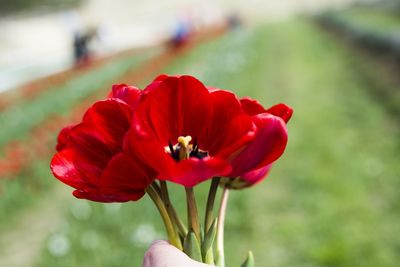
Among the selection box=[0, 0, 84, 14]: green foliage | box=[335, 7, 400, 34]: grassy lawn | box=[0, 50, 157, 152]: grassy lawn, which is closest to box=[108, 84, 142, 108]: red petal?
box=[0, 50, 157, 152]: grassy lawn

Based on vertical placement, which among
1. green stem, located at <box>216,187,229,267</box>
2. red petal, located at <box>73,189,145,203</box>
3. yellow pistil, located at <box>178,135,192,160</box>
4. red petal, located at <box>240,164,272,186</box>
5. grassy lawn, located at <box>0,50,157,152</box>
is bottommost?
grassy lawn, located at <box>0,50,157,152</box>

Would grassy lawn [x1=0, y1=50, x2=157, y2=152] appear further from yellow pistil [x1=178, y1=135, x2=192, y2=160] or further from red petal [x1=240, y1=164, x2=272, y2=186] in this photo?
yellow pistil [x1=178, y1=135, x2=192, y2=160]

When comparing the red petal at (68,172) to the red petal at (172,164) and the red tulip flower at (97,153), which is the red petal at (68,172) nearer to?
the red tulip flower at (97,153)

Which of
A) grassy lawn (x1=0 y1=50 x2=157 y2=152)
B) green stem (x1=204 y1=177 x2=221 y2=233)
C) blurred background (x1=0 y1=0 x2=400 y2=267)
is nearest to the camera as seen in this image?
green stem (x1=204 y1=177 x2=221 y2=233)

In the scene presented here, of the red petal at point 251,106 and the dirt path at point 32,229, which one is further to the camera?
the dirt path at point 32,229

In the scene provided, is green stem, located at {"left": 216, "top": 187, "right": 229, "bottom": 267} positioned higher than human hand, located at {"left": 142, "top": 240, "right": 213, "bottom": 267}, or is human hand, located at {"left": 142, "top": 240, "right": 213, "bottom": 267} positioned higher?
human hand, located at {"left": 142, "top": 240, "right": 213, "bottom": 267}

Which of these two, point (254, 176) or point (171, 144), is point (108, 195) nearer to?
point (171, 144)

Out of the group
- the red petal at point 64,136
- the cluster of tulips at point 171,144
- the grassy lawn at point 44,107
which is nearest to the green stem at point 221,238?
the cluster of tulips at point 171,144

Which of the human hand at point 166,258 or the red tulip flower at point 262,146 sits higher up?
the red tulip flower at point 262,146
